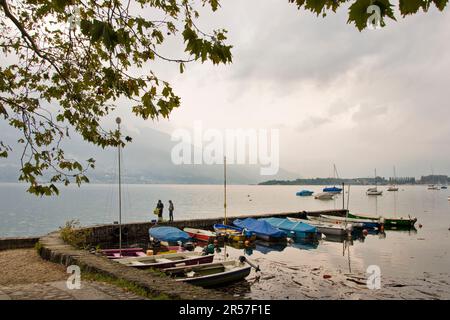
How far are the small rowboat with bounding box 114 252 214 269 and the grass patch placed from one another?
7.29m

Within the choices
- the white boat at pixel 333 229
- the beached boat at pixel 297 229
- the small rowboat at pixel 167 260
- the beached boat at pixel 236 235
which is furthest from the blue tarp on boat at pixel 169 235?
the white boat at pixel 333 229

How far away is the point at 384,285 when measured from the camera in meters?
20.7

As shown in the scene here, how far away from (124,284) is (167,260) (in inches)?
402

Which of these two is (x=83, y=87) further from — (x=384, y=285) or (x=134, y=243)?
(x=134, y=243)

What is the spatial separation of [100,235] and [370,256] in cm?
2383

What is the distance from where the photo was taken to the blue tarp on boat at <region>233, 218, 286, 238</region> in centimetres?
3388

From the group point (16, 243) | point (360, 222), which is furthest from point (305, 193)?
point (16, 243)

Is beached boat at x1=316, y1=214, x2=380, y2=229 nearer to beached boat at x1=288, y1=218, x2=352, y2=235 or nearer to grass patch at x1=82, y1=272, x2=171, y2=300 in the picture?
beached boat at x1=288, y1=218, x2=352, y2=235

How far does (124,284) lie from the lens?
8.08 metres

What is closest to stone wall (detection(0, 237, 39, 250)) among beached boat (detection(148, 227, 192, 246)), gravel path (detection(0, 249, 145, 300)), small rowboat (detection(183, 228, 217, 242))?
gravel path (detection(0, 249, 145, 300))

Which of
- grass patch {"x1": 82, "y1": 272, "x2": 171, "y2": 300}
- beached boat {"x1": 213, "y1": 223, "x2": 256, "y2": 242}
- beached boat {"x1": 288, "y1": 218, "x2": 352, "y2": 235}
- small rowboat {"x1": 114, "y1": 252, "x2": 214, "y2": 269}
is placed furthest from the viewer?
beached boat {"x1": 288, "y1": 218, "x2": 352, "y2": 235}

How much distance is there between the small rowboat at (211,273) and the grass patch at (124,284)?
671 cm
